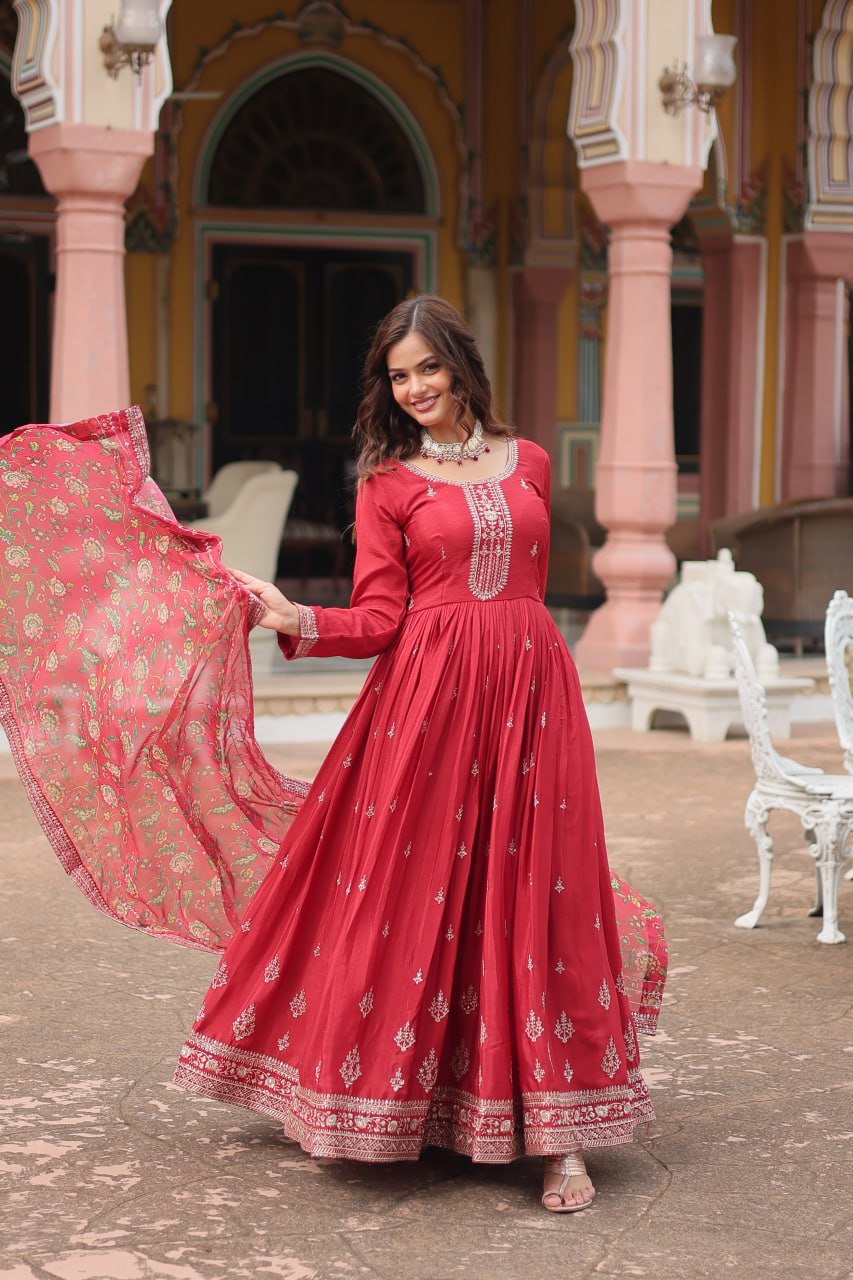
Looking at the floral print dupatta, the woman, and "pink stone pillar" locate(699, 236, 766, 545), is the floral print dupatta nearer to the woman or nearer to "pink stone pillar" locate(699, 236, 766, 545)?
the woman

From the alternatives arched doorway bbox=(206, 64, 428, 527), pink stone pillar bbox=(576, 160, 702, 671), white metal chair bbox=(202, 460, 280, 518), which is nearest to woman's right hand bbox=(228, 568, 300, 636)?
pink stone pillar bbox=(576, 160, 702, 671)

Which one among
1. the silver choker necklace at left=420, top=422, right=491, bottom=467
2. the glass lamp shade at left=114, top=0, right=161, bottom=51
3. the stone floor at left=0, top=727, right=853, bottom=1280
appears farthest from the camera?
the glass lamp shade at left=114, top=0, right=161, bottom=51

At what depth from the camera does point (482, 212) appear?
41.1ft

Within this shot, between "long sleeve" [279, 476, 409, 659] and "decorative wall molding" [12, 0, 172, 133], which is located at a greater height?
"decorative wall molding" [12, 0, 172, 133]

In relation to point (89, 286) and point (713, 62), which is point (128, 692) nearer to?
point (89, 286)

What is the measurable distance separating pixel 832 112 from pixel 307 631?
342 inches

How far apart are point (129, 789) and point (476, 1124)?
0.94 metres

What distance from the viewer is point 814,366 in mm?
11930

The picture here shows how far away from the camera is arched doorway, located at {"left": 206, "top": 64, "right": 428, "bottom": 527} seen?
1199 cm

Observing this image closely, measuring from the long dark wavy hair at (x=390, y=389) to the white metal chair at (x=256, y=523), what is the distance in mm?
5556

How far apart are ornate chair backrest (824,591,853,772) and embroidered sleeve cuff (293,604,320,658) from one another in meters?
2.32

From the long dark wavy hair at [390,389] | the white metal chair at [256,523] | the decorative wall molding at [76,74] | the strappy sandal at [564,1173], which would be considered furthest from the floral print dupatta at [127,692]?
the white metal chair at [256,523]

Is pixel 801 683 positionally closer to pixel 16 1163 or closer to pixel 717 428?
pixel 717 428

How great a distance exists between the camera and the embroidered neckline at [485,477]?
3.38 metres
